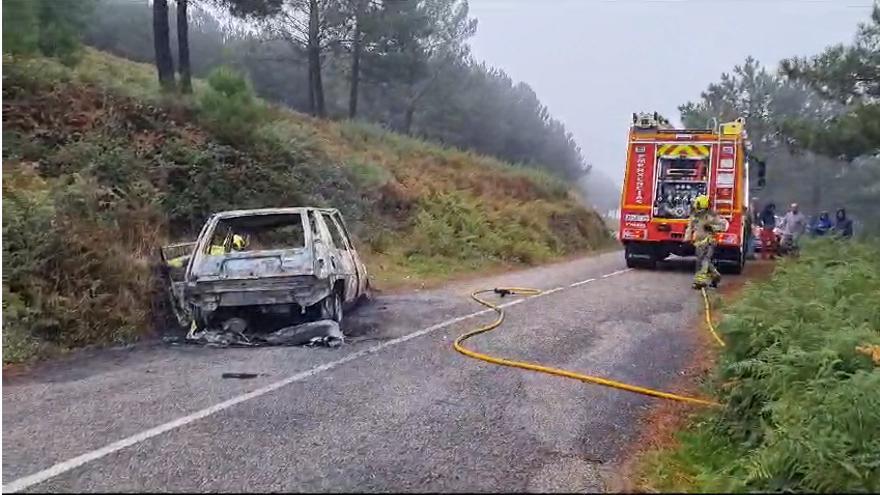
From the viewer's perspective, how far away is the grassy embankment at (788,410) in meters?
3.79

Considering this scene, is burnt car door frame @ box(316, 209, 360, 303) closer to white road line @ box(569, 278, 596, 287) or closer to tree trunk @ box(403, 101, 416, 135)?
white road line @ box(569, 278, 596, 287)

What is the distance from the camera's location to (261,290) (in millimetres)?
7855

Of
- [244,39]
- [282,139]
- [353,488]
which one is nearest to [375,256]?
[282,139]

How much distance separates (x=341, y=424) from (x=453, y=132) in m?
22.0

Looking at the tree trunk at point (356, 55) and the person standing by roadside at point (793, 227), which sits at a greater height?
the tree trunk at point (356, 55)

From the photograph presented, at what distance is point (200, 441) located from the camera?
4.56 m

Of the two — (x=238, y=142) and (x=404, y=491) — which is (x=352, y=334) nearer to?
(x=404, y=491)

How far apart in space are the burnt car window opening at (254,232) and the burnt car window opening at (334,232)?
45cm

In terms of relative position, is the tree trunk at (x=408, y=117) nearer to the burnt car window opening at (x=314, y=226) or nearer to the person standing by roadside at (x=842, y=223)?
the person standing by roadside at (x=842, y=223)

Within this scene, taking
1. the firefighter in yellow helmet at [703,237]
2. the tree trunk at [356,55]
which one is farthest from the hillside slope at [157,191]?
the firefighter in yellow helmet at [703,237]

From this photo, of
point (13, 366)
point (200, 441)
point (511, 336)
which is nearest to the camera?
point (200, 441)

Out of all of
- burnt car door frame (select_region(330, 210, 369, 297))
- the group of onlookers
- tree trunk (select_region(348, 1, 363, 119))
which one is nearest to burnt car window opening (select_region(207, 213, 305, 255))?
burnt car door frame (select_region(330, 210, 369, 297))

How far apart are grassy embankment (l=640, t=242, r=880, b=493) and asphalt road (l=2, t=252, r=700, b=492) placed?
1.62 ft

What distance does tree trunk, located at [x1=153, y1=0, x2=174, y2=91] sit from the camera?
1680 centimetres
